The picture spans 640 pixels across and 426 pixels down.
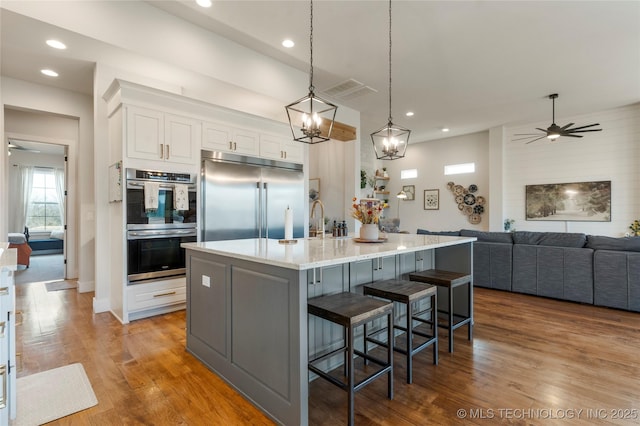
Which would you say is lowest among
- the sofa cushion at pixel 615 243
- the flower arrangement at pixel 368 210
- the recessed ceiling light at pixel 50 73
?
the sofa cushion at pixel 615 243

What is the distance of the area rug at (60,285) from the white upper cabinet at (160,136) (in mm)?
3007

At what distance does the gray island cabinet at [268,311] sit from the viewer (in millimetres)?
1698

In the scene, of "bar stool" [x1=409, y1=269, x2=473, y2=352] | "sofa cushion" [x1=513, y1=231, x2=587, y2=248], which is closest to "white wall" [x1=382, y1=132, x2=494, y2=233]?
"sofa cushion" [x1=513, y1=231, x2=587, y2=248]

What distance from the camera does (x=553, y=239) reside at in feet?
13.9

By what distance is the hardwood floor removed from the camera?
1837 mm

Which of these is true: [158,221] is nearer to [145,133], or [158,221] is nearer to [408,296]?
[145,133]

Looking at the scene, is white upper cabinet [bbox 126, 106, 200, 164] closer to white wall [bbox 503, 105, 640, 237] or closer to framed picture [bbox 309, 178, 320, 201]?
framed picture [bbox 309, 178, 320, 201]

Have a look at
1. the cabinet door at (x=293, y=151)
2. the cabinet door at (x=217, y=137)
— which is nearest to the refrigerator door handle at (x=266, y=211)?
the cabinet door at (x=293, y=151)

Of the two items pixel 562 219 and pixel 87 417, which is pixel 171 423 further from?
pixel 562 219

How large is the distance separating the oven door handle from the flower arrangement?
2101mm

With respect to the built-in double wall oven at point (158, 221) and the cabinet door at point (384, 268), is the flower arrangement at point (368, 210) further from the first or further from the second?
the built-in double wall oven at point (158, 221)

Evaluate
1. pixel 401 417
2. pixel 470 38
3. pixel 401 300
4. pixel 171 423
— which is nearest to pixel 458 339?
pixel 401 300

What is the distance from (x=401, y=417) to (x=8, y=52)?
5039 mm

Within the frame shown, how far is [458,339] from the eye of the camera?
2.94 meters
